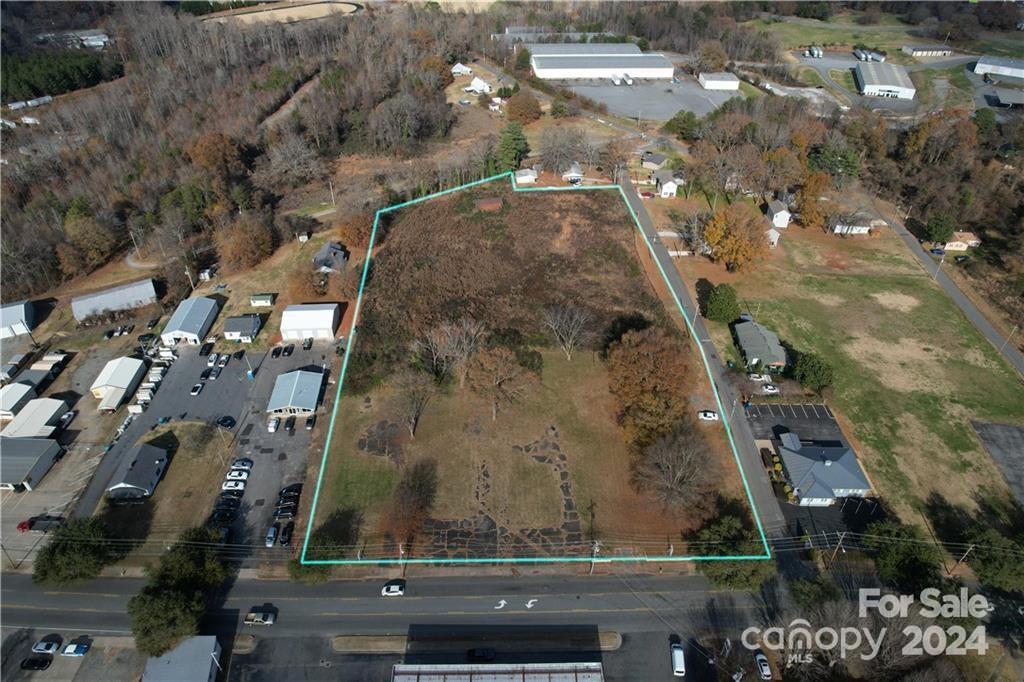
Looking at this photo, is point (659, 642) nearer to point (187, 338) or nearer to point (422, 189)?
point (187, 338)

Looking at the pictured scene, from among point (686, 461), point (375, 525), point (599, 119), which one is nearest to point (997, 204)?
point (599, 119)

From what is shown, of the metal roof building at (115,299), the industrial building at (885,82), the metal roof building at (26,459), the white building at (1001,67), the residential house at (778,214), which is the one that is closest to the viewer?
the metal roof building at (26,459)

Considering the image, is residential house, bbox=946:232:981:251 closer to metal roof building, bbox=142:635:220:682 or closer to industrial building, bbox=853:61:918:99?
industrial building, bbox=853:61:918:99

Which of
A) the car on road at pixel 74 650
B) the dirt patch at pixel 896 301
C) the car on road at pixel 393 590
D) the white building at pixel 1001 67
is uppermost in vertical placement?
the white building at pixel 1001 67

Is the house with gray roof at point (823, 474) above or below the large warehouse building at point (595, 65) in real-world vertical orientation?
below

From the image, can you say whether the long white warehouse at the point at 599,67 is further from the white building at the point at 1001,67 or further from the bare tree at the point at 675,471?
the bare tree at the point at 675,471

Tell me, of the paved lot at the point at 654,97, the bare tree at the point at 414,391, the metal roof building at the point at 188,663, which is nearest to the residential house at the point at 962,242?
the paved lot at the point at 654,97
